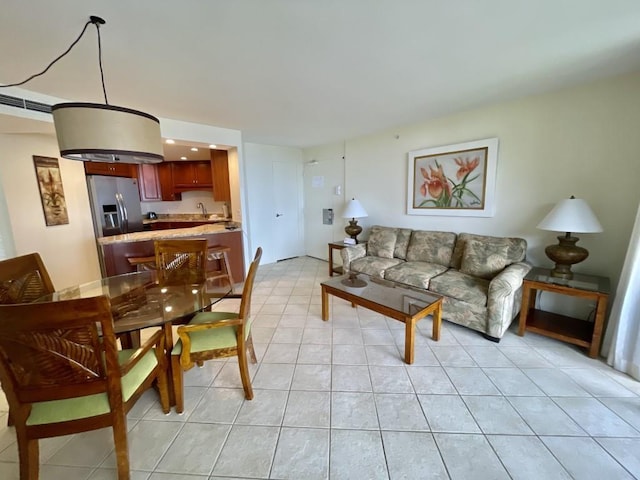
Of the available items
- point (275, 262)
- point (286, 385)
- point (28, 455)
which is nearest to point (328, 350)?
point (286, 385)

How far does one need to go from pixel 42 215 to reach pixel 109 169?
1.34 meters

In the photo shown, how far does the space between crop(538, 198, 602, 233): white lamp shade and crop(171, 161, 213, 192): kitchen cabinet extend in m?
5.76

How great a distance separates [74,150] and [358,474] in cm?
204

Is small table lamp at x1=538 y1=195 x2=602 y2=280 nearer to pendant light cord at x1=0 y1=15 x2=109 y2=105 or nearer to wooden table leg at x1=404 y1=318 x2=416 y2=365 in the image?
wooden table leg at x1=404 y1=318 x2=416 y2=365

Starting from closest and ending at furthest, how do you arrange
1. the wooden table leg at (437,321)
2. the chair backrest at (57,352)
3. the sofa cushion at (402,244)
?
the chair backrest at (57,352) → the wooden table leg at (437,321) → the sofa cushion at (402,244)

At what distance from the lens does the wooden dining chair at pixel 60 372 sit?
973mm

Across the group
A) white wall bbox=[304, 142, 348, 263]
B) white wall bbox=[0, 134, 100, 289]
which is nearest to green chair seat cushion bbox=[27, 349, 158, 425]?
white wall bbox=[0, 134, 100, 289]

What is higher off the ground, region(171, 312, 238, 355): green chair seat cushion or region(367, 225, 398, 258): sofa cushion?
region(367, 225, 398, 258): sofa cushion

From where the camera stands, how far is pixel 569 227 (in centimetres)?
214

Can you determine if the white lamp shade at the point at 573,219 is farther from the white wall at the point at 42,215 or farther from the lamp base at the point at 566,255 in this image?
the white wall at the point at 42,215

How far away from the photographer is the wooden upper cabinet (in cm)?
434

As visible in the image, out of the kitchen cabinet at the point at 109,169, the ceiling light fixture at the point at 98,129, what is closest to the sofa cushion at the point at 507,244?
the ceiling light fixture at the point at 98,129

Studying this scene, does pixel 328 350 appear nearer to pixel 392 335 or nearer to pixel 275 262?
pixel 392 335

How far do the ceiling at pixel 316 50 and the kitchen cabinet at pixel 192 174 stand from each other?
3.15 metres
